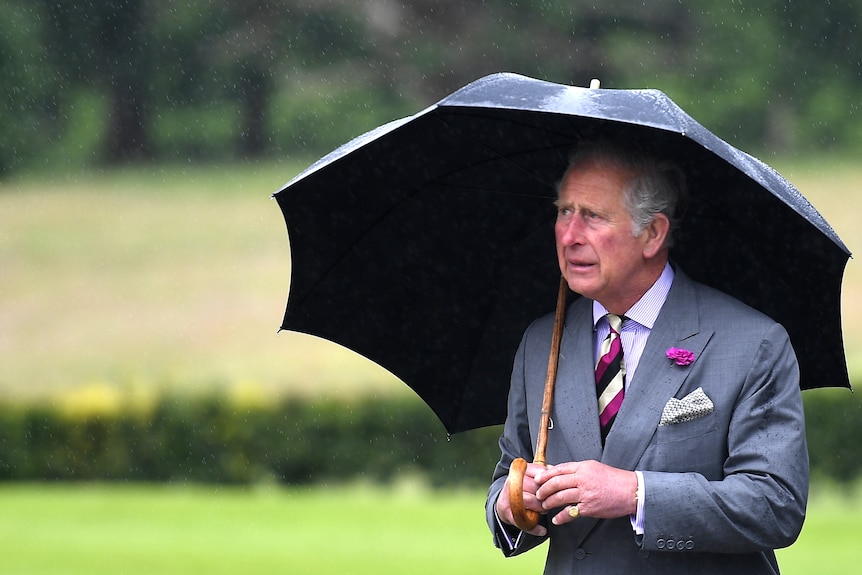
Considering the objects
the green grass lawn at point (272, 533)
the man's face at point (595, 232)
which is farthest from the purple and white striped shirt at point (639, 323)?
the green grass lawn at point (272, 533)

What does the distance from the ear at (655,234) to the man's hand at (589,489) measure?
0.46 meters

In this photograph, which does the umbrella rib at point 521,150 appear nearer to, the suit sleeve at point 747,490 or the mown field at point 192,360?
the suit sleeve at point 747,490

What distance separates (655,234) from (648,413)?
363 millimetres

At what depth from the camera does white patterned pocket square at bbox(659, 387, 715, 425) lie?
2.68 metres

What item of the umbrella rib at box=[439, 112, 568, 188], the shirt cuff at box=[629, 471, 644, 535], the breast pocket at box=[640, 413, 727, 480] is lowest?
the shirt cuff at box=[629, 471, 644, 535]

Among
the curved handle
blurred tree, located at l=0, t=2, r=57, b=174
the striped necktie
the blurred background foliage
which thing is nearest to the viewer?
the curved handle

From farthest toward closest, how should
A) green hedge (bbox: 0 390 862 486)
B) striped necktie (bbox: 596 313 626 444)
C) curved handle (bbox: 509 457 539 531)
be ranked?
green hedge (bbox: 0 390 862 486), striped necktie (bbox: 596 313 626 444), curved handle (bbox: 509 457 539 531)

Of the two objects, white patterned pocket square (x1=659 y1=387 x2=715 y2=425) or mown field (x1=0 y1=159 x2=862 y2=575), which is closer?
white patterned pocket square (x1=659 y1=387 x2=715 y2=425)

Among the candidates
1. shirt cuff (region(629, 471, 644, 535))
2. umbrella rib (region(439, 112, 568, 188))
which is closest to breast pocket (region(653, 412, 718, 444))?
shirt cuff (region(629, 471, 644, 535))

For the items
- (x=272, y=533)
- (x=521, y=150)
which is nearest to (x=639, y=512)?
(x=521, y=150)

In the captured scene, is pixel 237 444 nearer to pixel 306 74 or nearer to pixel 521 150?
pixel 521 150

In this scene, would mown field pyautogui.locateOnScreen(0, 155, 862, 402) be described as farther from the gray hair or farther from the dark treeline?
the gray hair

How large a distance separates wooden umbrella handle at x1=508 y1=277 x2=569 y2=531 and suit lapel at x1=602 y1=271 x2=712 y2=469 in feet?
0.45

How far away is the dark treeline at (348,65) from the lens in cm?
2447
